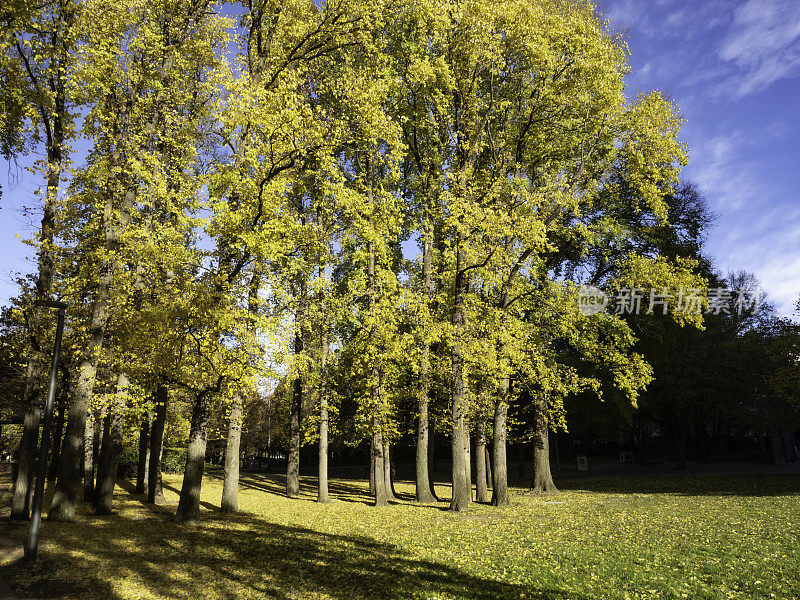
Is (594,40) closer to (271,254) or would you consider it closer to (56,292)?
(271,254)

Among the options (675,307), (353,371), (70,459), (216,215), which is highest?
(216,215)

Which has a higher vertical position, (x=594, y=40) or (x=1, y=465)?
(x=594, y=40)

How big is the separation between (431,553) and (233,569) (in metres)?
3.65

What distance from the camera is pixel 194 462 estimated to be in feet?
44.2

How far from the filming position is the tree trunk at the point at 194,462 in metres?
13.5

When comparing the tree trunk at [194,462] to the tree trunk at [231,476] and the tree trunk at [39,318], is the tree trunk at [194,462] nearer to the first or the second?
the tree trunk at [231,476]

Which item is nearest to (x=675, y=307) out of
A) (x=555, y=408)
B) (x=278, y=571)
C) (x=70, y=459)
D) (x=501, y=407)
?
(x=555, y=408)

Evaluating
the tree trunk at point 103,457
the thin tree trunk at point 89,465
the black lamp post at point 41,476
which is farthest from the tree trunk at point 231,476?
the black lamp post at point 41,476

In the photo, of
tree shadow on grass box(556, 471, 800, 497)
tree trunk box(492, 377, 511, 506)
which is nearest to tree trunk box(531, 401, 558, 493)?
tree shadow on grass box(556, 471, 800, 497)

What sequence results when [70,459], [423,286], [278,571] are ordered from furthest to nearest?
[423,286] < [70,459] < [278,571]

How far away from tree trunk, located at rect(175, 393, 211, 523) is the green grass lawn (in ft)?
1.85

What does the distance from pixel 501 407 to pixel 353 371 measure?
5.26 metres

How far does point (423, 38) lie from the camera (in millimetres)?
17344

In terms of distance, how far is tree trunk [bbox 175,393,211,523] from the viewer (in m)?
13.5
